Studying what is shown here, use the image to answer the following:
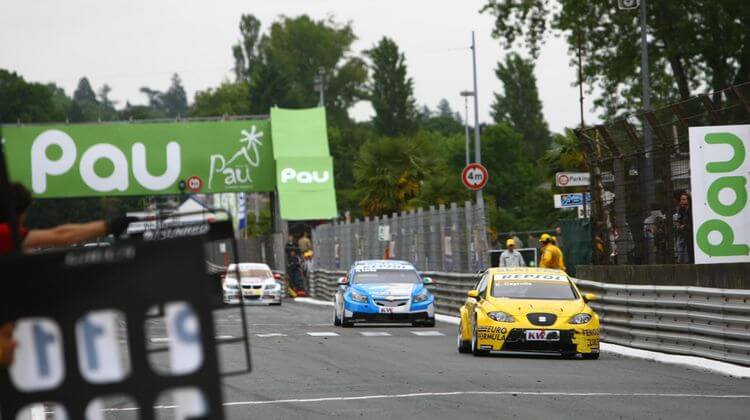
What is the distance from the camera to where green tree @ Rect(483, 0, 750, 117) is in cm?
4300

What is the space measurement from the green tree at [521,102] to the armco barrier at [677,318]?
410ft

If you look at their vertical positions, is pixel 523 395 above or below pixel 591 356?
above

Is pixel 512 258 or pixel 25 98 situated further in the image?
pixel 25 98

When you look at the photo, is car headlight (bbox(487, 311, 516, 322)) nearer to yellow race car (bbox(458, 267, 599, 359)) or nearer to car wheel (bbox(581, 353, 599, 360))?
yellow race car (bbox(458, 267, 599, 359))

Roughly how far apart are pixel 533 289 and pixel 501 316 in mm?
A: 1050

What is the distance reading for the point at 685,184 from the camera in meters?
22.0

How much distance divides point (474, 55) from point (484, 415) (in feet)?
168

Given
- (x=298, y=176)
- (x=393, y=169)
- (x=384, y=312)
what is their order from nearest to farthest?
(x=384, y=312), (x=298, y=176), (x=393, y=169)

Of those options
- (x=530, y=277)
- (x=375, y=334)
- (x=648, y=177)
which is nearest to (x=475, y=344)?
(x=530, y=277)

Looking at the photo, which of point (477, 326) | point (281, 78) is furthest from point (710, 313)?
point (281, 78)

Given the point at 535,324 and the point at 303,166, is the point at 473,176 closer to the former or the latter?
the point at 535,324

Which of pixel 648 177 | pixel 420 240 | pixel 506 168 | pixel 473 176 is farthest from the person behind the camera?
pixel 506 168

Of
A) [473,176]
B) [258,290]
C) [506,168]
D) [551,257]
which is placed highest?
[506,168]

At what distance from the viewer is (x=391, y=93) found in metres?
125
